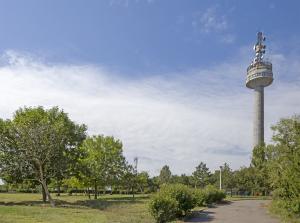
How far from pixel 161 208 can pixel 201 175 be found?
244 feet

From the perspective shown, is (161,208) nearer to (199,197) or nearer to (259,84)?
(199,197)

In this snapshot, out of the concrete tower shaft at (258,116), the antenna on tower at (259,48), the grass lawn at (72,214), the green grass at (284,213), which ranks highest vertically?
the antenna on tower at (259,48)

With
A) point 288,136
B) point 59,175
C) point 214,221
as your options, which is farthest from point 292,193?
point 59,175

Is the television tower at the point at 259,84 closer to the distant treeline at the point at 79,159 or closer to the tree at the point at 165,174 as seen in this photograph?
the distant treeline at the point at 79,159

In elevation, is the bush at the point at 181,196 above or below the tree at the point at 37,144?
below

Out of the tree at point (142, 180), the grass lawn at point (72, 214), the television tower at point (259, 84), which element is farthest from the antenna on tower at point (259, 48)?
the grass lawn at point (72, 214)

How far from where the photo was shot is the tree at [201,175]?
92.4 m

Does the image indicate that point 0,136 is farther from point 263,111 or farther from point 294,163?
point 263,111

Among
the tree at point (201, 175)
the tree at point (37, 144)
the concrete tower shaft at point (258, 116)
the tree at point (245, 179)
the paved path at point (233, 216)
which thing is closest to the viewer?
the paved path at point (233, 216)

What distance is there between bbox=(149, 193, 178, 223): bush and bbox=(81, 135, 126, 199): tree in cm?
3292

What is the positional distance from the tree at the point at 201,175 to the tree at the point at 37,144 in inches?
2108

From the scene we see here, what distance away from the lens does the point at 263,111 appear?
3469 inches

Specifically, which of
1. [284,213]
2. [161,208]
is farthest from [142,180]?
[284,213]

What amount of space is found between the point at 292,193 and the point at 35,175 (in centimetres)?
3109
